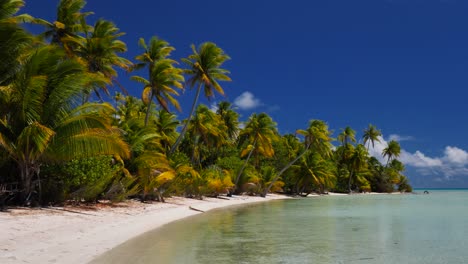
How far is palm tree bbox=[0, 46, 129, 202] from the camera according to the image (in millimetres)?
13656

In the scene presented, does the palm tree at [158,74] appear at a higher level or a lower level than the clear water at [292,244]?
higher

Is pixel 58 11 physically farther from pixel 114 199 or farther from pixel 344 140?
pixel 344 140

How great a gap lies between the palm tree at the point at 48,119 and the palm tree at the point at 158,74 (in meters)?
15.6

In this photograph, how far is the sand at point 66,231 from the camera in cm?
867

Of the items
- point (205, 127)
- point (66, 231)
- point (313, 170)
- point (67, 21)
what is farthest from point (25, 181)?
point (313, 170)

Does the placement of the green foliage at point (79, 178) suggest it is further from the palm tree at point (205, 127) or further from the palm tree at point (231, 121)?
the palm tree at point (231, 121)

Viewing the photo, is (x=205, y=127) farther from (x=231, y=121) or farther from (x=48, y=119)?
(x=48, y=119)

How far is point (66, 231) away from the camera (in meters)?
11.4

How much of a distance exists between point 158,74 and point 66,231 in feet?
68.3

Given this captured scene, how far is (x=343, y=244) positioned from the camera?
1234 cm

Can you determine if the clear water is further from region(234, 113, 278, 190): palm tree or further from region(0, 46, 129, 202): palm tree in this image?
region(234, 113, 278, 190): palm tree

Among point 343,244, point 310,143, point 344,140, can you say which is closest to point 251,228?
point 343,244

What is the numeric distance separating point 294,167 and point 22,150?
4512 centimetres

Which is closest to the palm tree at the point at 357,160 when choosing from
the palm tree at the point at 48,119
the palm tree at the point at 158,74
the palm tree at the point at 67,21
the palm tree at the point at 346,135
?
the palm tree at the point at 346,135
